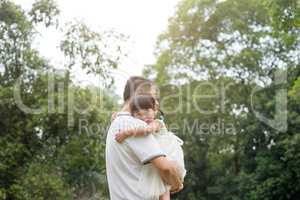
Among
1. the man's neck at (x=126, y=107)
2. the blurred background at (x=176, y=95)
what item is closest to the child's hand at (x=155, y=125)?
the man's neck at (x=126, y=107)

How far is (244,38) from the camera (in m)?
17.6

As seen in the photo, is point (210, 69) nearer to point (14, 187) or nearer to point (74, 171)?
point (74, 171)

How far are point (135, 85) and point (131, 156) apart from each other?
235mm

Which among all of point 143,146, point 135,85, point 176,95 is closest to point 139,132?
point 143,146

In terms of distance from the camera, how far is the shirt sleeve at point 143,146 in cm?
165

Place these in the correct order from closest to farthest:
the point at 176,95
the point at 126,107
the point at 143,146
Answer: the point at 143,146 < the point at 126,107 < the point at 176,95

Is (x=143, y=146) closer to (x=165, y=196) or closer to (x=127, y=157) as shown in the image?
(x=127, y=157)

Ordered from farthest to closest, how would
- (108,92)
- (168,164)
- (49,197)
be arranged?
(108,92) → (49,197) → (168,164)

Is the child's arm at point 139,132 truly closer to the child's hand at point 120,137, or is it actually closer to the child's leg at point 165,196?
the child's hand at point 120,137

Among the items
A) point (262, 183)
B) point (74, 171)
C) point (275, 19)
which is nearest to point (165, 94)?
point (262, 183)

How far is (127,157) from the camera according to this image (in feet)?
5.62

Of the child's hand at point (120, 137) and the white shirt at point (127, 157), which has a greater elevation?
the child's hand at point (120, 137)

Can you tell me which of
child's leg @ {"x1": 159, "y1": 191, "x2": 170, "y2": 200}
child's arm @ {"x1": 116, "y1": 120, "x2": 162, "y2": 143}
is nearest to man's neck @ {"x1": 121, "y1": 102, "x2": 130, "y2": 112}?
child's arm @ {"x1": 116, "y1": 120, "x2": 162, "y2": 143}

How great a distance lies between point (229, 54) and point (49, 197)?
886 centimetres
